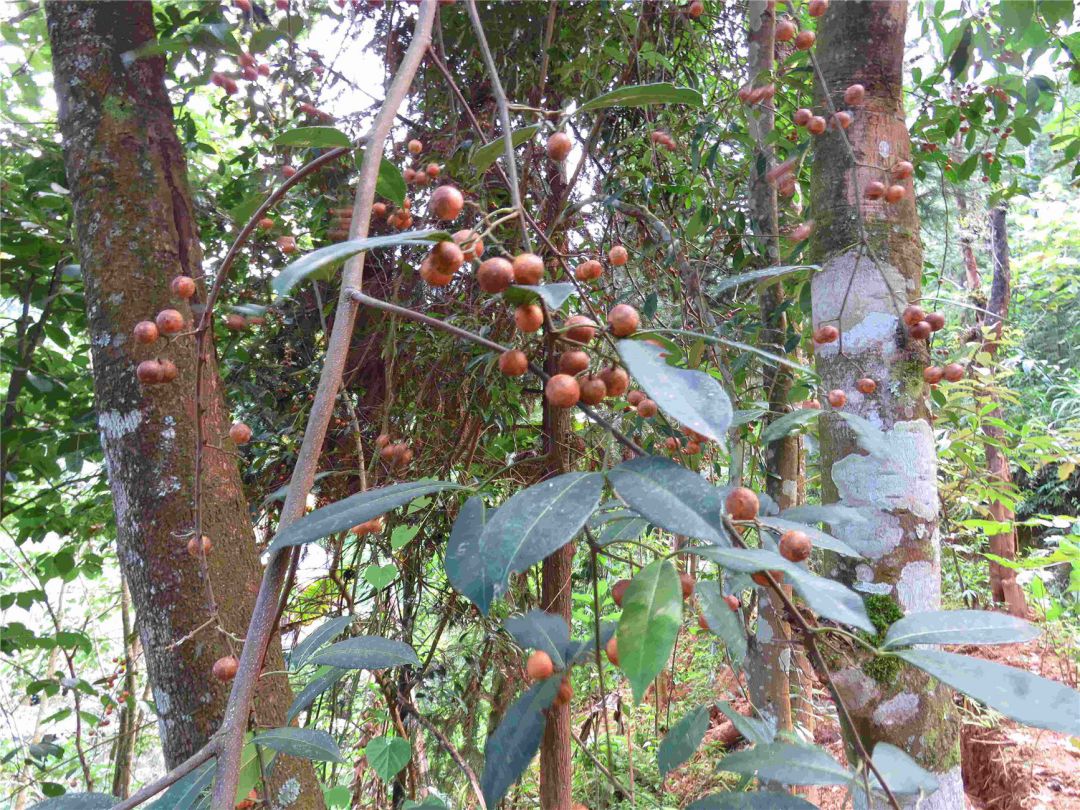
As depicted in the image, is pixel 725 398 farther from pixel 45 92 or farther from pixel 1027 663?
pixel 1027 663

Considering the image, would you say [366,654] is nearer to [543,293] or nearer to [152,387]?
[543,293]

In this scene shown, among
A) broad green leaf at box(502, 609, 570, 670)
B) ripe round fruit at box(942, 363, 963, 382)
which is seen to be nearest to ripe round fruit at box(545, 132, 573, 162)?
broad green leaf at box(502, 609, 570, 670)

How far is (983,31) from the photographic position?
1.47m

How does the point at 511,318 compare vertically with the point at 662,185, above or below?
below

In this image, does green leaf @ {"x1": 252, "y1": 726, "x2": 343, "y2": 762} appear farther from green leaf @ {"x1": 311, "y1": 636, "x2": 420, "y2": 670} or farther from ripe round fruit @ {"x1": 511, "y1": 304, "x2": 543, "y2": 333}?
ripe round fruit @ {"x1": 511, "y1": 304, "x2": 543, "y2": 333}

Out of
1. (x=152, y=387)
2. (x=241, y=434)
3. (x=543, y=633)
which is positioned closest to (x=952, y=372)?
(x=543, y=633)

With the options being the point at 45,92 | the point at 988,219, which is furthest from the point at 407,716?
the point at 988,219

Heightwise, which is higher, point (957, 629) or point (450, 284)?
point (450, 284)

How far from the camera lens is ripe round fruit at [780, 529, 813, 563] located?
0.50 metres

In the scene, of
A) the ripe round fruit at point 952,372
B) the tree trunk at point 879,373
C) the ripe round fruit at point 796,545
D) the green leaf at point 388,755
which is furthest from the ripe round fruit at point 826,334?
the green leaf at point 388,755

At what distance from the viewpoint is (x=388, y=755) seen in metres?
0.93

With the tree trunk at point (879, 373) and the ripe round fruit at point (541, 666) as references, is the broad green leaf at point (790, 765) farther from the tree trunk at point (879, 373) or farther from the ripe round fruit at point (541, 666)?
the tree trunk at point (879, 373)

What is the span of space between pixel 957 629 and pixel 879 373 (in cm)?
69

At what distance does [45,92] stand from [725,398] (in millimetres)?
2583
